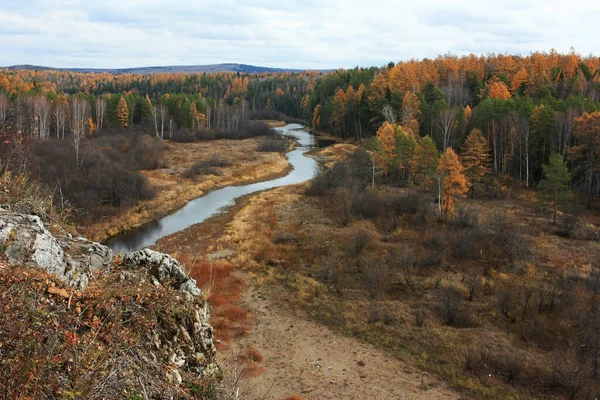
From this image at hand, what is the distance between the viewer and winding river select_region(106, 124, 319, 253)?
2998 cm

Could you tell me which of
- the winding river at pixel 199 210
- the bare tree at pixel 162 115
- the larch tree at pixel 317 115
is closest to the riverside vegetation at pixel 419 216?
the winding river at pixel 199 210

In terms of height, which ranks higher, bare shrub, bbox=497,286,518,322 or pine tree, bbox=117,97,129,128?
pine tree, bbox=117,97,129,128

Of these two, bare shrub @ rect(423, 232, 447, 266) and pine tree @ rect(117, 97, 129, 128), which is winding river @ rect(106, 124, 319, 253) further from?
pine tree @ rect(117, 97, 129, 128)

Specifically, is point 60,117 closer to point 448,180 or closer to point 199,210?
point 199,210

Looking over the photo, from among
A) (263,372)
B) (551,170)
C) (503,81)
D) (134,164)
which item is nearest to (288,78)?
(503,81)

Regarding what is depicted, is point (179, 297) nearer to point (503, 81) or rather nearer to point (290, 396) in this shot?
point (290, 396)

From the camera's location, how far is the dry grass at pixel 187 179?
33.4 m

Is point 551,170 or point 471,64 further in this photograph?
point 471,64

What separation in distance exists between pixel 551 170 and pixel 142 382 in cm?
3275

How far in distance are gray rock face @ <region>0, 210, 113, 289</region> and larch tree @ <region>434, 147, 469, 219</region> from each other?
1039 inches

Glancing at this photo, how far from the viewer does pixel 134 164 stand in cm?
4894

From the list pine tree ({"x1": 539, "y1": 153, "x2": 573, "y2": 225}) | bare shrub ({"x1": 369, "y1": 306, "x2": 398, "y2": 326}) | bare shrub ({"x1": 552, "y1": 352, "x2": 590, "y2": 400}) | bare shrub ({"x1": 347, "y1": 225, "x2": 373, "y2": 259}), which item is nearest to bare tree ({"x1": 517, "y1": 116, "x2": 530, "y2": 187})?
pine tree ({"x1": 539, "y1": 153, "x2": 573, "y2": 225})

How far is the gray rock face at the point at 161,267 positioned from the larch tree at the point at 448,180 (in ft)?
80.1

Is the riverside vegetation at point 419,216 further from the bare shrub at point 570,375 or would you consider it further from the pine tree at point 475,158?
the pine tree at point 475,158
